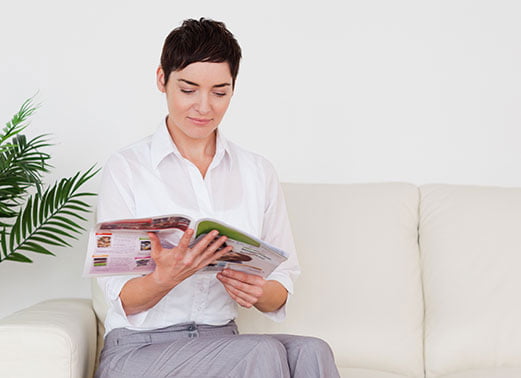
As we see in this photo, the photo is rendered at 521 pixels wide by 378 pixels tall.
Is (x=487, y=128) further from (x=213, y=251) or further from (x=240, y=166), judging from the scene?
(x=213, y=251)

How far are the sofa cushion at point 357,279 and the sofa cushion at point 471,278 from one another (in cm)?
5

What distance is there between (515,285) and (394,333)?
16.1 inches

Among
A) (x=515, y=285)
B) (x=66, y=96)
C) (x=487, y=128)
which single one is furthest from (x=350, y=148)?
(x=66, y=96)

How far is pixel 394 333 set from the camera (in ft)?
7.41

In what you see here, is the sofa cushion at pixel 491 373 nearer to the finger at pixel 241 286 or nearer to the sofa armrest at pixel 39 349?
the finger at pixel 241 286

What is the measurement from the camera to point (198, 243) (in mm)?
1514

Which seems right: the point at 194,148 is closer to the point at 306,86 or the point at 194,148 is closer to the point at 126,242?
the point at 126,242

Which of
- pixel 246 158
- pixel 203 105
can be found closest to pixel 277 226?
pixel 246 158

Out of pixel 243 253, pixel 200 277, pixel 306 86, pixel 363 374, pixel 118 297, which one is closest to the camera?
pixel 243 253

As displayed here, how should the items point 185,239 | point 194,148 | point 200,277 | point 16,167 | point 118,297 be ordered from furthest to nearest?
point 16,167
point 194,148
point 200,277
point 118,297
point 185,239

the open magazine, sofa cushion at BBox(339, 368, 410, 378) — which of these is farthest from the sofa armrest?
sofa cushion at BBox(339, 368, 410, 378)

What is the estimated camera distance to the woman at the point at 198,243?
159cm

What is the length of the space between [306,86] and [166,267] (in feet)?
4.74

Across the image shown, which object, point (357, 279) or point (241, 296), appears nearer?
point (241, 296)
